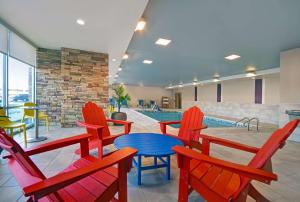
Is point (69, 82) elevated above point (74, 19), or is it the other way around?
point (74, 19)

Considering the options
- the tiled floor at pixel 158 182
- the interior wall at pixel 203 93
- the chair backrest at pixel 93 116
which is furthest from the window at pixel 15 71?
the interior wall at pixel 203 93

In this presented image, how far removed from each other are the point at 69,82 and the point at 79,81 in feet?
0.99

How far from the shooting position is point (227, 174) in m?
1.52

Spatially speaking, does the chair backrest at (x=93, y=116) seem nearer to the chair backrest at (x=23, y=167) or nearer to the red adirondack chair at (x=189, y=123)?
Answer: the red adirondack chair at (x=189, y=123)

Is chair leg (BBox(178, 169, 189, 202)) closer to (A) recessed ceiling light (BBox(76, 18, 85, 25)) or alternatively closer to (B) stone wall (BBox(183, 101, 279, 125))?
(A) recessed ceiling light (BBox(76, 18, 85, 25))

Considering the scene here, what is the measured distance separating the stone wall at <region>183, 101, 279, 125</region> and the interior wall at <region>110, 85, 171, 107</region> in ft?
24.1

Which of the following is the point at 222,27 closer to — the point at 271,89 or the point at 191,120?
the point at 191,120

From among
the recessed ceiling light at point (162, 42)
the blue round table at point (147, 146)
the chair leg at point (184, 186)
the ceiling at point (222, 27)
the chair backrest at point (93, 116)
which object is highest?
the recessed ceiling light at point (162, 42)

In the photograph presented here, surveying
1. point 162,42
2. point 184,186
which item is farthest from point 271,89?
point 184,186

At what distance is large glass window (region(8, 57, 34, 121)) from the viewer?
3.97 meters

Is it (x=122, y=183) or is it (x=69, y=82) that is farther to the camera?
(x=69, y=82)

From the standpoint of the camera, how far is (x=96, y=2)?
255cm

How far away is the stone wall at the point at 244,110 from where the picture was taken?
8.32 metres

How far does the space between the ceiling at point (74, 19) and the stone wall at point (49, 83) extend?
2.87ft
